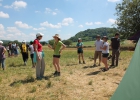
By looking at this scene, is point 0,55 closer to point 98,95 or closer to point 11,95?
point 11,95

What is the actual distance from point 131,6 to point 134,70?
28254mm

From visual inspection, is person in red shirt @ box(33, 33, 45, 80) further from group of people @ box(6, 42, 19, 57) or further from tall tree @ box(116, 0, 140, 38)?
tall tree @ box(116, 0, 140, 38)

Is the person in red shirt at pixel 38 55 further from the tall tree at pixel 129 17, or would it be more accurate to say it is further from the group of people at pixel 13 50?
the tall tree at pixel 129 17

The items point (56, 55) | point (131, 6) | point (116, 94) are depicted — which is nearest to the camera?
point (116, 94)

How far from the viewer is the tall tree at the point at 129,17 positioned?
29.0 m

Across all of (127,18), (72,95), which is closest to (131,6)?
(127,18)

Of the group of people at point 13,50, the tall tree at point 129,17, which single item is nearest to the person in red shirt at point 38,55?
the group of people at point 13,50

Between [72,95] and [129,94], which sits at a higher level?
[129,94]

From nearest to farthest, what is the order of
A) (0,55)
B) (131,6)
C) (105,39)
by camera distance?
(105,39)
(0,55)
(131,6)

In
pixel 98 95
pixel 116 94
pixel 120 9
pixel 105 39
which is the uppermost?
pixel 120 9

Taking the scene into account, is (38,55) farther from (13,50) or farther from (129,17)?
(129,17)

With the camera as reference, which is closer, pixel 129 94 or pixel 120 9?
pixel 129 94

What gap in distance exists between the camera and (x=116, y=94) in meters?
3.73

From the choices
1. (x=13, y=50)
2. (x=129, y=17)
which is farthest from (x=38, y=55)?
(x=129, y=17)
